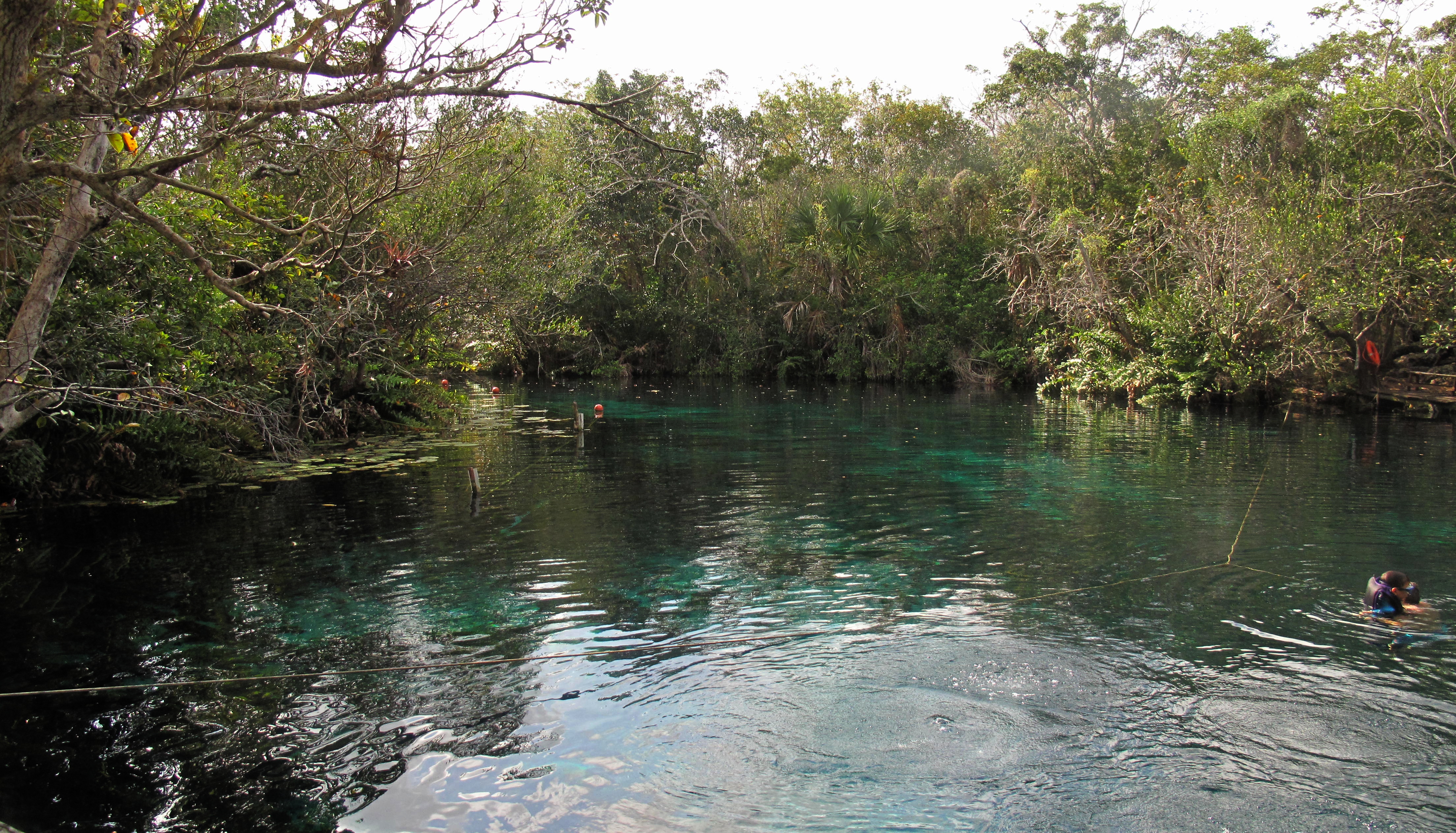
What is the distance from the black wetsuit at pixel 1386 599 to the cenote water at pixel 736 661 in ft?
0.83

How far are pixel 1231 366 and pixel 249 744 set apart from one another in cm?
2367

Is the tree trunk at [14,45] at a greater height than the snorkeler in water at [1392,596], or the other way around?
the tree trunk at [14,45]

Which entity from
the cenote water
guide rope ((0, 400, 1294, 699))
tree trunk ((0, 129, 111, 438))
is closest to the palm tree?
the cenote water

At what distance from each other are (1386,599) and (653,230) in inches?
1313

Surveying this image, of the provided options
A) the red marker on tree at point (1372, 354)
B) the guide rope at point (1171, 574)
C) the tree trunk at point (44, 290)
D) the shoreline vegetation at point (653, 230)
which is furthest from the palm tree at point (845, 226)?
the tree trunk at point (44, 290)

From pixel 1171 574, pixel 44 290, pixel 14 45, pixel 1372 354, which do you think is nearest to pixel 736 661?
pixel 1171 574

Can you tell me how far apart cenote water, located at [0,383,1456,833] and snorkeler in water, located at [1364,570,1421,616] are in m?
0.25

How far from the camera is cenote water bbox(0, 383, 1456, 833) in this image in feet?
15.4

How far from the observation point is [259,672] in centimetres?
632

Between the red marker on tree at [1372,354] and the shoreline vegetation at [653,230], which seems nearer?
the shoreline vegetation at [653,230]

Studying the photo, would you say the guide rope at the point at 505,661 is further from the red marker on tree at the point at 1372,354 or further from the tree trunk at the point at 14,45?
the red marker on tree at the point at 1372,354

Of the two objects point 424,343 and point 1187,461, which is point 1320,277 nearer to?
point 1187,461

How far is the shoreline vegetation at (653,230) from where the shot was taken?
652 centimetres

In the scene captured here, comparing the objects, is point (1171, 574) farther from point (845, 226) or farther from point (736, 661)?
point (845, 226)
